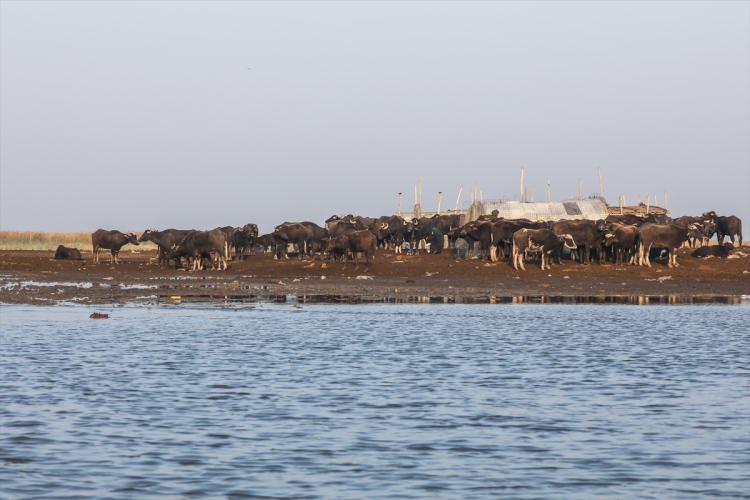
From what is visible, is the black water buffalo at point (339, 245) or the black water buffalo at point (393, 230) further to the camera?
the black water buffalo at point (393, 230)

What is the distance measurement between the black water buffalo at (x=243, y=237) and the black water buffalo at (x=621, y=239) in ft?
59.7

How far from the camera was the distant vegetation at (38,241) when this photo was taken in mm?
88125

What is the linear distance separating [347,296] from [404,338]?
1452 centimetres

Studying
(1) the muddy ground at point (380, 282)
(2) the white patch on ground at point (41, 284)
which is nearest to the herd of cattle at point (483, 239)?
(1) the muddy ground at point (380, 282)

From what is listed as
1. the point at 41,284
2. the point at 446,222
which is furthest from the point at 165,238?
the point at 446,222

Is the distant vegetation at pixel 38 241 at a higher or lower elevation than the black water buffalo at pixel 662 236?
higher

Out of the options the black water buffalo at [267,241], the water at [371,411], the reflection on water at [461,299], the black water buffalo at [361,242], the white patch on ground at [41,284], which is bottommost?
A: the water at [371,411]

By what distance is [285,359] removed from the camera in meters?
22.5

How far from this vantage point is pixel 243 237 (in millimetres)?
60281

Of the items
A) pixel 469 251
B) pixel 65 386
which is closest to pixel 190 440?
pixel 65 386

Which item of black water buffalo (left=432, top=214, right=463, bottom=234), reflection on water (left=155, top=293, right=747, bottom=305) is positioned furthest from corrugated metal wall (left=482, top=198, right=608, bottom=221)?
reflection on water (left=155, top=293, right=747, bottom=305)

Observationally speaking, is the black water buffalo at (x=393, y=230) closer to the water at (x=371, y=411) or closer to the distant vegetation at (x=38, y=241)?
the distant vegetation at (x=38, y=241)

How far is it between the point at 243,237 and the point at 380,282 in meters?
14.7

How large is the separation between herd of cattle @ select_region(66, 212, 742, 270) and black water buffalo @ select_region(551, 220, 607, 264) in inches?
1.7
